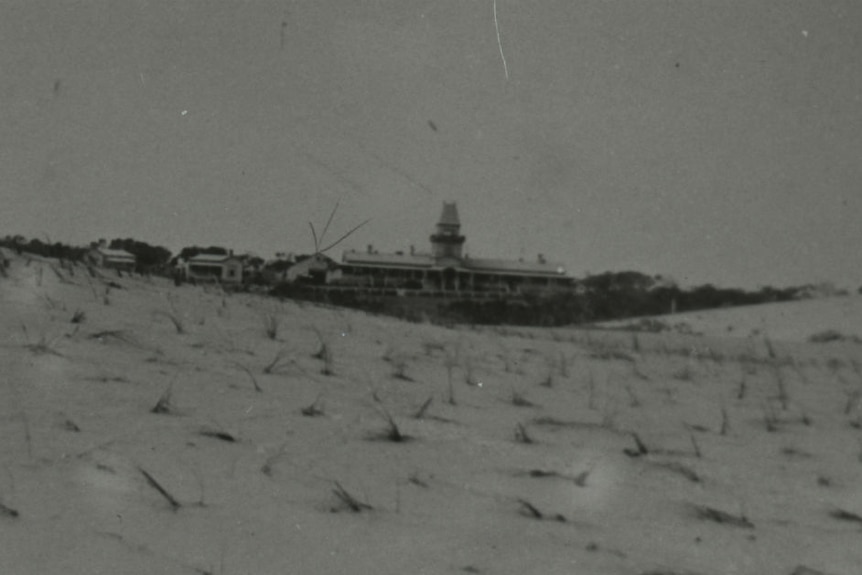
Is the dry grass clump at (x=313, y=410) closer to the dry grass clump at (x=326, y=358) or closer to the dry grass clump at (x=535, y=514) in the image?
the dry grass clump at (x=326, y=358)

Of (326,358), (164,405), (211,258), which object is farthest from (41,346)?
(211,258)

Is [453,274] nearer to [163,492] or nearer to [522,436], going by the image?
[522,436]

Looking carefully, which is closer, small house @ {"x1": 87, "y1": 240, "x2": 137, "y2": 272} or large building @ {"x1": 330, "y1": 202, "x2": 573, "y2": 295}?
small house @ {"x1": 87, "y1": 240, "x2": 137, "y2": 272}

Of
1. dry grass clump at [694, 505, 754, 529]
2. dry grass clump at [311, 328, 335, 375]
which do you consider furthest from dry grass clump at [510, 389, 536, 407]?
dry grass clump at [694, 505, 754, 529]

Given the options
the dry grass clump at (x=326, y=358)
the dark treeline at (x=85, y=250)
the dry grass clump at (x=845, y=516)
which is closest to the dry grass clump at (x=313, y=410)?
the dry grass clump at (x=326, y=358)

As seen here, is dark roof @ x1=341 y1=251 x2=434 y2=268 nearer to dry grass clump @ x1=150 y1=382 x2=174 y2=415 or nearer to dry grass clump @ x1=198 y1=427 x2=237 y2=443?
dry grass clump @ x1=150 y1=382 x2=174 y2=415

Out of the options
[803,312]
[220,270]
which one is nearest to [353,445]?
[220,270]
